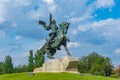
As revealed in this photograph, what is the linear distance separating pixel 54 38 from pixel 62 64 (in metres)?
4.02

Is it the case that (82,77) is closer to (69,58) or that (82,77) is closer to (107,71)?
(69,58)

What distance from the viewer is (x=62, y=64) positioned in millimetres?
44469

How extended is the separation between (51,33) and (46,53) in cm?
286

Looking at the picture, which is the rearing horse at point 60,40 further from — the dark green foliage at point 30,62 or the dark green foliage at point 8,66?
the dark green foliage at point 8,66

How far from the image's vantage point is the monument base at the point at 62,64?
4406 centimetres

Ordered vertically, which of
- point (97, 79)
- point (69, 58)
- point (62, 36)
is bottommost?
point (97, 79)

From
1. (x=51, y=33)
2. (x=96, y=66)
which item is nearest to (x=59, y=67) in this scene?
(x=51, y=33)

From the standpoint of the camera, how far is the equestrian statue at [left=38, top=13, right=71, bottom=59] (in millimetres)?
45312

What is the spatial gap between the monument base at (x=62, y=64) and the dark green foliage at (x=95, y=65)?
1828 inches

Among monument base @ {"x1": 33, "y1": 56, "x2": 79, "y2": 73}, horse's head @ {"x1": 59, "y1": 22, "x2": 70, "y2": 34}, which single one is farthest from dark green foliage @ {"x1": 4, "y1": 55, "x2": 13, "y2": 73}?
horse's head @ {"x1": 59, "y1": 22, "x2": 70, "y2": 34}

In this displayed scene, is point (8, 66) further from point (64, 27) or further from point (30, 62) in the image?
point (64, 27)

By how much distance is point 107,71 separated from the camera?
3962 inches

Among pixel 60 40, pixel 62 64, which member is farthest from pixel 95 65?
pixel 62 64

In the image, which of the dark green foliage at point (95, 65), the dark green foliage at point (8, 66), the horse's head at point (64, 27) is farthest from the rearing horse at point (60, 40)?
the dark green foliage at point (95, 65)
